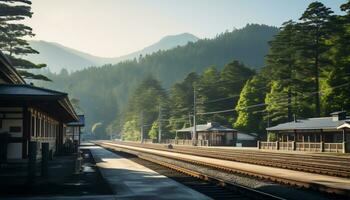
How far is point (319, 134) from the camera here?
197 ft

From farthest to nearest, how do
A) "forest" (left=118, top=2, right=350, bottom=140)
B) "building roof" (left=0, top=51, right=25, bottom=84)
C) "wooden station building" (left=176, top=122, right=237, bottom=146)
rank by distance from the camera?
"wooden station building" (left=176, top=122, right=237, bottom=146) → "forest" (left=118, top=2, right=350, bottom=140) → "building roof" (left=0, top=51, right=25, bottom=84)

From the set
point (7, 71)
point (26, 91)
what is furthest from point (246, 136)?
point (26, 91)

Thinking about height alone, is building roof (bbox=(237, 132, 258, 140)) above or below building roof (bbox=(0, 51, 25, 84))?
below

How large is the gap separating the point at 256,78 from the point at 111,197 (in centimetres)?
7919

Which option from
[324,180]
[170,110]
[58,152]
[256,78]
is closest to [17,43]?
[58,152]

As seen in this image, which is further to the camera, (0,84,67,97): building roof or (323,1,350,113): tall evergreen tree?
(323,1,350,113): tall evergreen tree

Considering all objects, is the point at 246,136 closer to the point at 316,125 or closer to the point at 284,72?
the point at 284,72

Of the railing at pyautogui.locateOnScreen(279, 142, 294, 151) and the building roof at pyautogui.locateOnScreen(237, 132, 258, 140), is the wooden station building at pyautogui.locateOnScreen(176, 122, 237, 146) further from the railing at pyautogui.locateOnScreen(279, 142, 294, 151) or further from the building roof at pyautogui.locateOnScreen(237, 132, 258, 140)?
the railing at pyautogui.locateOnScreen(279, 142, 294, 151)

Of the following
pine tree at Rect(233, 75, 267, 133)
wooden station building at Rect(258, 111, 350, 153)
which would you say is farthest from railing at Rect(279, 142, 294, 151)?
pine tree at Rect(233, 75, 267, 133)

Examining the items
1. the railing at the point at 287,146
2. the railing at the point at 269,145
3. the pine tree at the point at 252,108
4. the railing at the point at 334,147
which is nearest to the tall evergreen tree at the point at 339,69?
the railing at the point at 287,146

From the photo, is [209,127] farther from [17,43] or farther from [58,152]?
[58,152]

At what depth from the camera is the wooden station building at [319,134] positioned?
51428mm

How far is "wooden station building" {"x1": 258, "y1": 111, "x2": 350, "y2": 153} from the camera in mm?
51428

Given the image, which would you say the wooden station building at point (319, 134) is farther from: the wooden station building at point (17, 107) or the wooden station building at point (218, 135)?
the wooden station building at point (17, 107)
